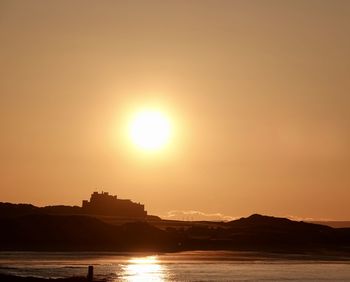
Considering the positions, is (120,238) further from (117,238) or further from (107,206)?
(107,206)

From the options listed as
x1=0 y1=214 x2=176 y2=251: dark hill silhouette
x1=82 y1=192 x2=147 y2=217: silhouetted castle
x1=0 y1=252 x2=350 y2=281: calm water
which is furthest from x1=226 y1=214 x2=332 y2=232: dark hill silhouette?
x1=0 y1=252 x2=350 y2=281: calm water

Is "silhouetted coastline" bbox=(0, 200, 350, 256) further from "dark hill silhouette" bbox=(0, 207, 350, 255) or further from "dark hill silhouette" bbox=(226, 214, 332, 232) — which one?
"dark hill silhouette" bbox=(226, 214, 332, 232)

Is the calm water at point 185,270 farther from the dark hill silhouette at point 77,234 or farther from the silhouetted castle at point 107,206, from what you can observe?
the silhouetted castle at point 107,206

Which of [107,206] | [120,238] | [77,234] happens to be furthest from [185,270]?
[107,206]

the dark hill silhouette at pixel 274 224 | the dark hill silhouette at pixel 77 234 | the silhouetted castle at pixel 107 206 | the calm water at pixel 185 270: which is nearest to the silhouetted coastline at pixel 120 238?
the dark hill silhouette at pixel 77 234

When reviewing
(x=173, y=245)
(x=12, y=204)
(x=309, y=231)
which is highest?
(x=12, y=204)

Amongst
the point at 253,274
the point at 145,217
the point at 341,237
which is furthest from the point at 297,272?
the point at 145,217

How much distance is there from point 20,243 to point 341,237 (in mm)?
71555

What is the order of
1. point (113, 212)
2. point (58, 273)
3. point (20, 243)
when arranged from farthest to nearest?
point (113, 212), point (20, 243), point (58, 273)

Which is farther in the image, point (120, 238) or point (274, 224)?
point (274, 224)

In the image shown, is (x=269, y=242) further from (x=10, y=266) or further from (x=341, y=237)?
(x=10, y=266)

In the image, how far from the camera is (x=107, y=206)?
611ft

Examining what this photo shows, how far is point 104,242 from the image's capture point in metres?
124

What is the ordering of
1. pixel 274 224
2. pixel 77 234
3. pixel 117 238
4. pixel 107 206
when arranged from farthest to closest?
pixel 107 206 < pixel 274 224 < pixel 117 238 < pixel 77 234
